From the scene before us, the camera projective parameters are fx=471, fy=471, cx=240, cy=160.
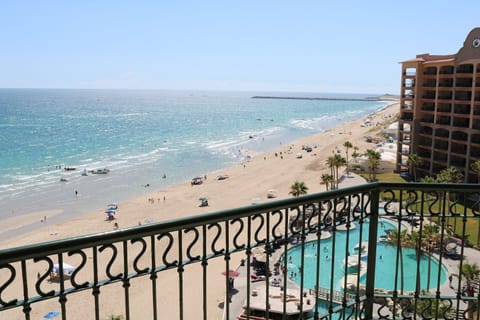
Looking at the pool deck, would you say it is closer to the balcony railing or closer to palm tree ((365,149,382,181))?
the balcony railing

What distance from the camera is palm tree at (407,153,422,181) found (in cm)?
4441

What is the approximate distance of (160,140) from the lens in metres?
102

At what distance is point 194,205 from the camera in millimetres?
45469

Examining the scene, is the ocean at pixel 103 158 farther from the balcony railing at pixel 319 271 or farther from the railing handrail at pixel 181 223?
the railing handrail at pixel 181 223

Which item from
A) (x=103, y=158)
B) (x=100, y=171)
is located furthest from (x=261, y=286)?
(x=103, y=158)

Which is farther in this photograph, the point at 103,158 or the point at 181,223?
the point at 103,158

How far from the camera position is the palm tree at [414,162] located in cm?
4441

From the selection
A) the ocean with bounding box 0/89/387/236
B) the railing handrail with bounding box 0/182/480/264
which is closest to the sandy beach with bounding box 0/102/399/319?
the ocean with bounding box 0/89/387/236

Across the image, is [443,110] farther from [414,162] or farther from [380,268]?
[380,268]

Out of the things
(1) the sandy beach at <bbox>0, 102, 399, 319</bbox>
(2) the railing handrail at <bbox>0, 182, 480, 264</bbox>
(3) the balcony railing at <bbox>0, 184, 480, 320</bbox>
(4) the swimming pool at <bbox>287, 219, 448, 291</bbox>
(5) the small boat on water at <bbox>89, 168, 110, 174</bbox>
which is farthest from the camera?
(5) the small boat on water at <bbox>89, 168, 110, 174</bbox>

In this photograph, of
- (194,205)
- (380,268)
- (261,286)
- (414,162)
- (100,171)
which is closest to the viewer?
(261,286)

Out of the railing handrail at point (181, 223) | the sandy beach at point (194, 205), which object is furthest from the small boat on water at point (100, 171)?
the railing handrail at point (181, 223)

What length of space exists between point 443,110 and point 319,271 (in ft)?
136

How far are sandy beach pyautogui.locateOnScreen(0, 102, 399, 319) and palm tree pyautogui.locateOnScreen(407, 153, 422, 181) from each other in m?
9.51
